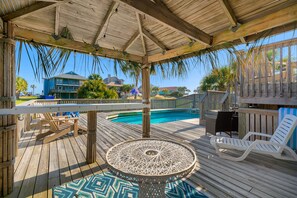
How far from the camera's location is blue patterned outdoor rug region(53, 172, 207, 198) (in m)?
1.98

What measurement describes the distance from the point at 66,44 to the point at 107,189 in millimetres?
2654

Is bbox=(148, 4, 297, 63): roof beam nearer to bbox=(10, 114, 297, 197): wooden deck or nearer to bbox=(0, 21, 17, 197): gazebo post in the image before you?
bbox=(10, 114, 297, 197): wooden deck

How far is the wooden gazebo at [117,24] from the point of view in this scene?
189 centimetres

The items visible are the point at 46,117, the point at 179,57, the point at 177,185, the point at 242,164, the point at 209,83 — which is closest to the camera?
the point at 177,185

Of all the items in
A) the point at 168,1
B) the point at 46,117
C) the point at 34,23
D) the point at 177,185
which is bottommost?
the point at 177,185

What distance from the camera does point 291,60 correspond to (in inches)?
136

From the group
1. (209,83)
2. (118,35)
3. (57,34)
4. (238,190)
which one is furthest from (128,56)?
(209,83)

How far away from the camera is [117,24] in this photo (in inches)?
108

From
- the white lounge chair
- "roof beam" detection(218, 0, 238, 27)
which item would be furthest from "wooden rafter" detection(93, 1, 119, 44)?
the white lounge chair

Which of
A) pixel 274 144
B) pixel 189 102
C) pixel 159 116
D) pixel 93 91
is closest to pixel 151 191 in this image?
pixel 274 144

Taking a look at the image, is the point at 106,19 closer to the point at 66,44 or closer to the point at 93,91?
the point at 66,44

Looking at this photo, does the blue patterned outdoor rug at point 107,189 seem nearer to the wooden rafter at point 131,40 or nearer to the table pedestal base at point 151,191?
the table pedestal base at point 151,191

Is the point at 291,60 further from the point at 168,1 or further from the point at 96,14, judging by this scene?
the point at 96,14

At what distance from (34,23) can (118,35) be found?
1.43 m
